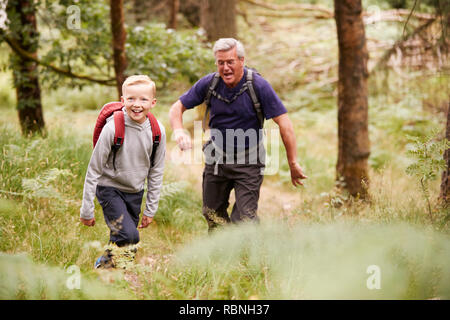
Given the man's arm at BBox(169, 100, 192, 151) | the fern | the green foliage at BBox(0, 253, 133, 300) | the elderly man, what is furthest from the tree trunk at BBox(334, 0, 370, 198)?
the green foliage at BBox(0, 253, 133, 300)

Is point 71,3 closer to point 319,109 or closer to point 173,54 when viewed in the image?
point 173,54

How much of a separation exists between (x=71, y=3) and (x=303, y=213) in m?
4.84

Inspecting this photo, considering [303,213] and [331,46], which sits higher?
[331,46]

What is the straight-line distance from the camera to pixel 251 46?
14852mm

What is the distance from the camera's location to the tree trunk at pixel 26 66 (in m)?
6.27

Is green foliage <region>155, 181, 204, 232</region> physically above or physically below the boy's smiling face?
below

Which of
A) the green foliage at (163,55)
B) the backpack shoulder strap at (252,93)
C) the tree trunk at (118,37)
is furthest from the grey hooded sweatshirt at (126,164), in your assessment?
the tree trunk at (118,37)

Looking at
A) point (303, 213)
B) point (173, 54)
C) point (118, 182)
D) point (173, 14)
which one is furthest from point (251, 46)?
point (118, 182)

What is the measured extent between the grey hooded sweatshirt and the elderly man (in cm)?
47

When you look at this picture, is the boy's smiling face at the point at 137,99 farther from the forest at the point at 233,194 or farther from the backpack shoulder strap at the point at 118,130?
the forest at the point at 233,194

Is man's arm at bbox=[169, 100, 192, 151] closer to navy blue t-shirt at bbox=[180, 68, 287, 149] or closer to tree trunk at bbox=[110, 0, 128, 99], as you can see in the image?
navy blue t-shirt at bbox=[180, 68, 287, 149]

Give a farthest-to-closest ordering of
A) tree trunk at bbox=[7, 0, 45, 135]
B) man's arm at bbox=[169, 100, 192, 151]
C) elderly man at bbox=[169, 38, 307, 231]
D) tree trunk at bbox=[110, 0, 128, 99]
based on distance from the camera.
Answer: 1. tree trunk at bbox=[7, 0, 45, 135]
2. tree trunk at bbox=[110, 0, 128, 99]
3. elderly man at bbox=[169, 38, 307, 231]
4. man's arm at bbox=[169, 100, 192, 151]

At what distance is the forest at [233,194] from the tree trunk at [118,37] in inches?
0.8

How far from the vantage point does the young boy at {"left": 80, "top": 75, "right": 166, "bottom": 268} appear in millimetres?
3209
